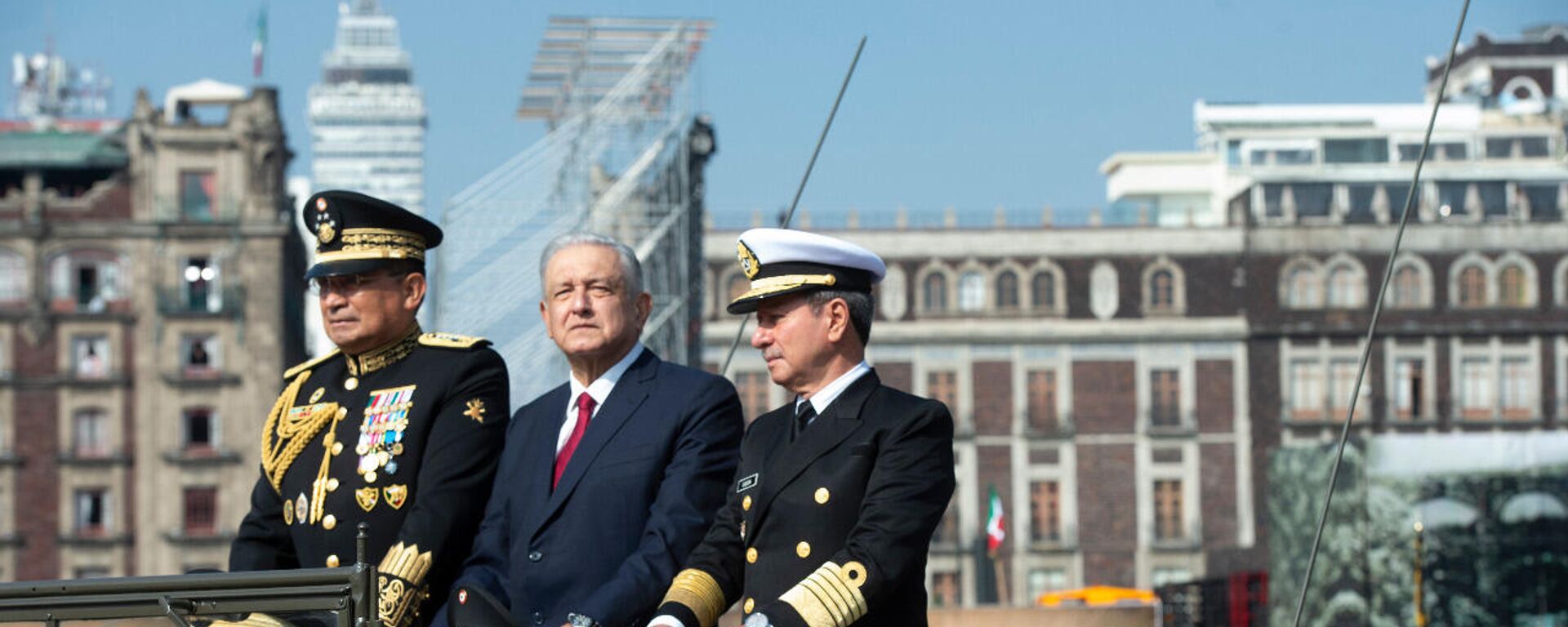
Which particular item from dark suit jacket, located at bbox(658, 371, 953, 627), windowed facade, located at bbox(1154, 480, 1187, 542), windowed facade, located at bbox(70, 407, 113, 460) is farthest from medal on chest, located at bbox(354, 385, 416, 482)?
windowed facade, located at bbox(1154, 480, 1187, 542)

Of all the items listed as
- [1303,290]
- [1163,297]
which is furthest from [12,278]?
[1303,290]

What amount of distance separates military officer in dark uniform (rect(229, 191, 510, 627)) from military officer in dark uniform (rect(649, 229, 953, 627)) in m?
0.70

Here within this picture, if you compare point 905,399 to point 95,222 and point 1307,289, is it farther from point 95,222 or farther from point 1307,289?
point 1307,289

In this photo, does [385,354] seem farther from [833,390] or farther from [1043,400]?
[1043,400]

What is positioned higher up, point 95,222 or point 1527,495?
point 95,222

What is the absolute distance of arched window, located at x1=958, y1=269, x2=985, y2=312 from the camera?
62.7m

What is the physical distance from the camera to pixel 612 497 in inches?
218

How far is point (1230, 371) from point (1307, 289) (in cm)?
294

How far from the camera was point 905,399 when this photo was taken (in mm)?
5145

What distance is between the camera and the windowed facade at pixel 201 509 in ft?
179

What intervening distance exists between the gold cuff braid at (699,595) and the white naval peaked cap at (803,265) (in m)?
0.60

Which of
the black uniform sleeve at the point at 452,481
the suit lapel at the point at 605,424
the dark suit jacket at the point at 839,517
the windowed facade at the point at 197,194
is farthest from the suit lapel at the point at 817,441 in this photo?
the windowed facade at the point at 197,194

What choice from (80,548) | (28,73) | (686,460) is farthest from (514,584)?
(28,73)

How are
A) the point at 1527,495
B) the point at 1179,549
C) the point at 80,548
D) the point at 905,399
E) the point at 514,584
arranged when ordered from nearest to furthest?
the point at 905,399 < the point at 514,584 < the point at 1527,495 < the point at 80,548 < the point at 1179,549
